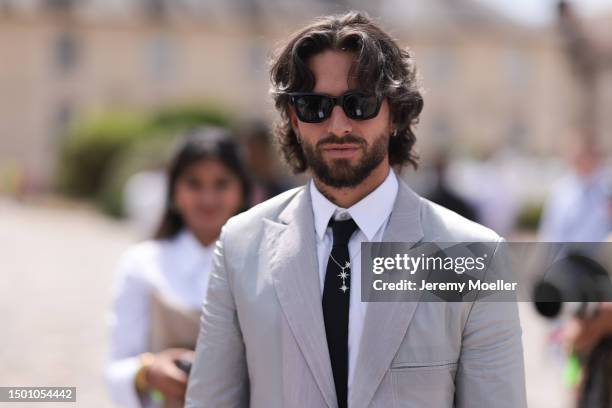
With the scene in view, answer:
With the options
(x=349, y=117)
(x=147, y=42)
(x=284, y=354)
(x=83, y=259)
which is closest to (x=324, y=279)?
(x=284, y=354)

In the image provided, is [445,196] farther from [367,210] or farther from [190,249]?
[367,210]

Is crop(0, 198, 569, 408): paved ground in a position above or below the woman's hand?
below

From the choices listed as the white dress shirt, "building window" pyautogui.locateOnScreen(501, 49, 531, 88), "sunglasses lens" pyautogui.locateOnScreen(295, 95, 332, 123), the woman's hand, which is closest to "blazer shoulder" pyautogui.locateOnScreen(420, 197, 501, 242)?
the white dress shirt

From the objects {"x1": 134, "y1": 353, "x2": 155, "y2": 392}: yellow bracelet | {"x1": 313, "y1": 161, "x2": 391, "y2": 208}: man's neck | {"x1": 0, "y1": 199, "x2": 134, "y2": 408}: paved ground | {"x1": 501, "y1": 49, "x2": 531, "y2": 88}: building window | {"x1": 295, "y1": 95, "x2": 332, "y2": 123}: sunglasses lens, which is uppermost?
{"x1": 501, "y1": 49, "x2": 531, "y2": 88}: building window

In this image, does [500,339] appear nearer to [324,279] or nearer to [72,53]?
[324,279]

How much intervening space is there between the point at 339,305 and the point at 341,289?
4cm

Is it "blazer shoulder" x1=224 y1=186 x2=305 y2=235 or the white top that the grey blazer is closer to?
"blazer shoulder" x1=224 y1=186 x2=305 y2=235

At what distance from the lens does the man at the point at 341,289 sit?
6.95 ft

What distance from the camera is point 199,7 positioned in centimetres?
4075

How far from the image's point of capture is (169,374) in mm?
2975

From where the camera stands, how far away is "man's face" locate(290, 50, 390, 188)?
7.38 feet

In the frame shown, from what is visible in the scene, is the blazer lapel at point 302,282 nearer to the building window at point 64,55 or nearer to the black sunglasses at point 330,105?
the black sunglasses at point 330,105

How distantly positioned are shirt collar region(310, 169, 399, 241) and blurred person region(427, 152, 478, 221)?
4.90 m

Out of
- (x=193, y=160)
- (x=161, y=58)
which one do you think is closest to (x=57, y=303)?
(x=193, y=160)
